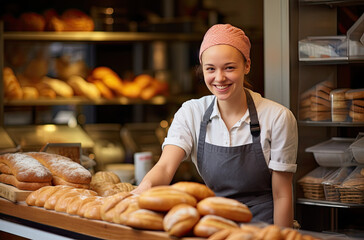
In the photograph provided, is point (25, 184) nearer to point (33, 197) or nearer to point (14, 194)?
A: point (14, 194)

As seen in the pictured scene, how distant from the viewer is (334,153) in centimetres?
308

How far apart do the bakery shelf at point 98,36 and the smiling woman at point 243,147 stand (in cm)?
265

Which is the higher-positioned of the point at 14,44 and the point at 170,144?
the point at 14,44

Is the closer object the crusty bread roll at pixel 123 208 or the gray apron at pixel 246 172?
the crusty bread roll at pixel 123 208

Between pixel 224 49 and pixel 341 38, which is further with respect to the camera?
pixel 341 38

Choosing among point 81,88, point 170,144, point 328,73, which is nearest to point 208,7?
point 81,88

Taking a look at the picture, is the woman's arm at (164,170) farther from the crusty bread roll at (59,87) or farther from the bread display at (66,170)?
the crusty bread roll at (59,87)

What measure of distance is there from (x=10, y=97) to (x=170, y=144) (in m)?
2.72

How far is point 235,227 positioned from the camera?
5.07 ft

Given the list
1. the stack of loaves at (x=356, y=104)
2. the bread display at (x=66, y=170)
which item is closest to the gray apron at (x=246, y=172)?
the bread display at (x=66, y=170)

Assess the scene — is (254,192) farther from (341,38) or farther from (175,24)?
(175,24)

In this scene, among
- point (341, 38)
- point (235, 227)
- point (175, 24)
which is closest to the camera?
point (235, 227)

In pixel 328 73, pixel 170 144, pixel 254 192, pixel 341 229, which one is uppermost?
pixel 328 73

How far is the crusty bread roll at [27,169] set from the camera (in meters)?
2.32
